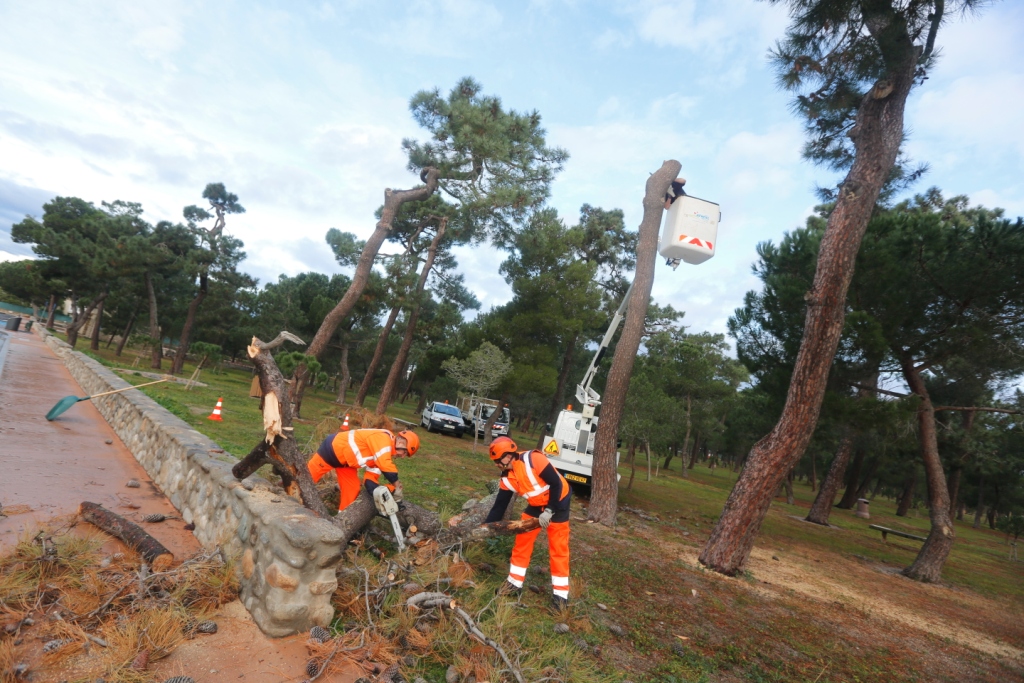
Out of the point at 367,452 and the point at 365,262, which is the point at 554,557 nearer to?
the point at 367,452

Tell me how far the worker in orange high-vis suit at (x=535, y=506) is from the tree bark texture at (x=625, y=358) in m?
4.96

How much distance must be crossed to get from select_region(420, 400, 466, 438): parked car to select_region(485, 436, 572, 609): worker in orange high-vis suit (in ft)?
59.2

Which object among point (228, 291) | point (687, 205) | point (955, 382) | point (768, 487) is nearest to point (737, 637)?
point (768, 487)

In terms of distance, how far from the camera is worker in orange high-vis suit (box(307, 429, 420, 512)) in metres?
4.86

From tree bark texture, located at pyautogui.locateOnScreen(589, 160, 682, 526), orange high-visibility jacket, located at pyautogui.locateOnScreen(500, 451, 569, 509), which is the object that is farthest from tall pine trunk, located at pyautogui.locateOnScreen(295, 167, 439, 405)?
orange high-visibility jacket, located at pyautogui.locateOnScreen(500, 451, 569, 509)

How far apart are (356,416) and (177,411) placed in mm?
4640

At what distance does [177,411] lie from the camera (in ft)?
35.4

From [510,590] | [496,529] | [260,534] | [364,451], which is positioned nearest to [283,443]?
[364,451]

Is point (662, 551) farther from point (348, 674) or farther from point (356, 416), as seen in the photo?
point (356, 416)

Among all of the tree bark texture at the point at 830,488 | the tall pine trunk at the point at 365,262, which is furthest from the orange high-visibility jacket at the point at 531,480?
the tree bark texture at the point at 830,488

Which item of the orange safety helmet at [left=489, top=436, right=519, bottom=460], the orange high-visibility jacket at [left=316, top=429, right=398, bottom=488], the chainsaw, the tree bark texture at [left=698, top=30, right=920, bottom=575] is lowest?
the chainsaw

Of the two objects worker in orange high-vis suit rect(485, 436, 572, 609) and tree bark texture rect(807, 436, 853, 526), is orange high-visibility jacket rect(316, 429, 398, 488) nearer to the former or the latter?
worker in orange high-vis suit rect(485, 436, 572, 609)

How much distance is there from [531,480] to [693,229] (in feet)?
15.5

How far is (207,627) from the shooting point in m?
3.28
